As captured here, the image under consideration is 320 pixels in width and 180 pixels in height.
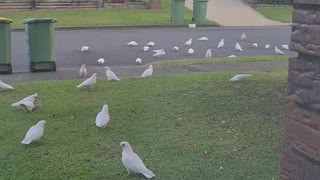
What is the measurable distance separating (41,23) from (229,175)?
7449 mm

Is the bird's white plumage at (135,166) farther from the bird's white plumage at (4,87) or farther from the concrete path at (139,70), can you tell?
the concrete path at (139,70)

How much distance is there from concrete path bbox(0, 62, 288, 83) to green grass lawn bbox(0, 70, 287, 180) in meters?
1.50

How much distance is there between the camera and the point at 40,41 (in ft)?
38.2

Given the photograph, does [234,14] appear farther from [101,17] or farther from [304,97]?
[304,97]

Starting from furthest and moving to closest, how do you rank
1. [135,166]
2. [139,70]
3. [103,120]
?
[139,70]
[103,120]
[135,166]

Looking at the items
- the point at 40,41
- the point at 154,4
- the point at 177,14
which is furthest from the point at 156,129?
the point at 154,4

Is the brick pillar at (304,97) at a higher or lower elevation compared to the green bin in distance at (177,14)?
higher

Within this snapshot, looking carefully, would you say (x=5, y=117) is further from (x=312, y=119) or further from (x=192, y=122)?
(x=312, y=119)

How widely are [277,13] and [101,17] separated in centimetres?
1107

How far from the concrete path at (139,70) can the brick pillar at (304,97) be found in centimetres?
926

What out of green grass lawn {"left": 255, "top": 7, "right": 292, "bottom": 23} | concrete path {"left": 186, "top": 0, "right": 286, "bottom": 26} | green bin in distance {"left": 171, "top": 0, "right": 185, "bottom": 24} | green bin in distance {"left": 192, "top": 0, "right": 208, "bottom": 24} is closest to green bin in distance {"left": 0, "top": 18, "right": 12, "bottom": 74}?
green bin in distance {"left": 171, "top": 0, "right": 185, "bottom": 24}

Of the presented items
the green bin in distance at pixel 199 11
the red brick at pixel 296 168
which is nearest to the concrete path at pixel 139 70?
the red brick at pixel 296 168

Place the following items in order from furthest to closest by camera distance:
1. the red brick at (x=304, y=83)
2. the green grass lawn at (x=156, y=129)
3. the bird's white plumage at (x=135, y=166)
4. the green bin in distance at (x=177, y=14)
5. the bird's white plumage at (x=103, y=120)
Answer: the green bin in distance at (x=177, y=14), the bird's white plumage at (x=103, y=120), the green grass lawn at (x=156, y=129), the bird's white plumage at (x=135, y=166), the red brick at (x=304, y=83)

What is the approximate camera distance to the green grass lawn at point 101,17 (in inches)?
1018
